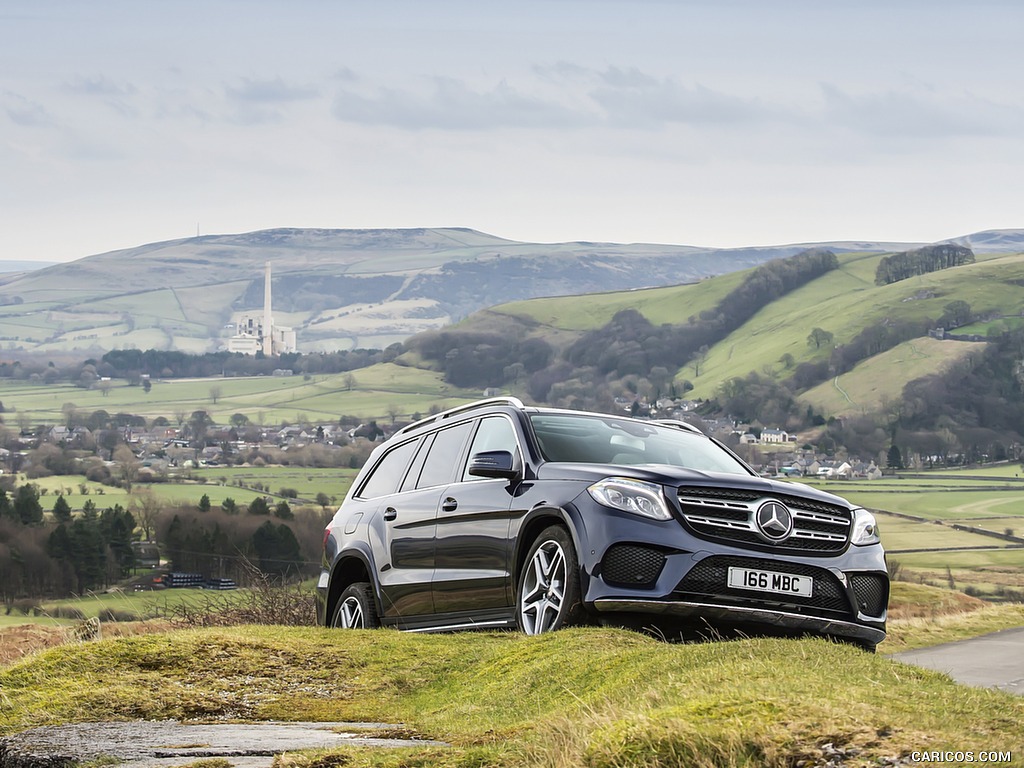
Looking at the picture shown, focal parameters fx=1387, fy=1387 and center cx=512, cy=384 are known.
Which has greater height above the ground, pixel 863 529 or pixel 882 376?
pixel 863 529

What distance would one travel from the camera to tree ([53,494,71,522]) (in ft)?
301

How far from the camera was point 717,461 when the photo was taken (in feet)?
33.3

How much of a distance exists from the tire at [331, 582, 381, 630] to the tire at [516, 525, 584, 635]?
2.28 m

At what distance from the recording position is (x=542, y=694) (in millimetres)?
6648

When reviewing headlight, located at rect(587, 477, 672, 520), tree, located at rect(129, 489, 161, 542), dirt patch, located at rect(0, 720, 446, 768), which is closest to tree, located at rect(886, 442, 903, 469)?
tree, located at rect(129, 489, 161, 542)

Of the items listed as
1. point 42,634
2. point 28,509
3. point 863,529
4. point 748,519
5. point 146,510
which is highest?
point 748,519

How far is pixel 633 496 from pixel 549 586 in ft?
2.65

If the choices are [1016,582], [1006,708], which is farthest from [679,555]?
[1016,582]

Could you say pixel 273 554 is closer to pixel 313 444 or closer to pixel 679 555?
pixel 679 555

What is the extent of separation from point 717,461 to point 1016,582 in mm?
74471

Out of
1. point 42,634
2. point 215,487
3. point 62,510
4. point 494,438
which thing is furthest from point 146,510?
point 494,438

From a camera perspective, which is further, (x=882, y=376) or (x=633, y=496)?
(x=882, y=376)

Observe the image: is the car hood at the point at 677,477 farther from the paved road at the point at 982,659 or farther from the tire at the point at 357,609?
the paved road at the point at 982,659

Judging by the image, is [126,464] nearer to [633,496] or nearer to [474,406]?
[474,406]
